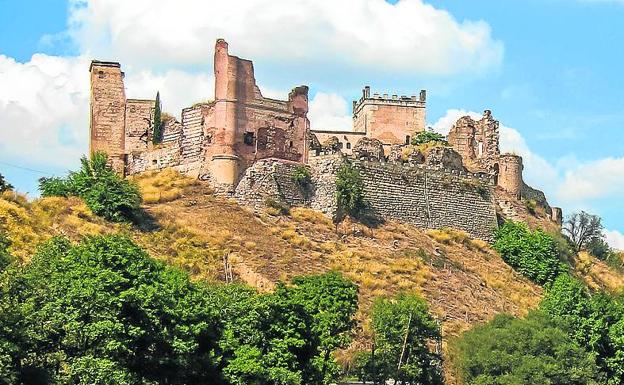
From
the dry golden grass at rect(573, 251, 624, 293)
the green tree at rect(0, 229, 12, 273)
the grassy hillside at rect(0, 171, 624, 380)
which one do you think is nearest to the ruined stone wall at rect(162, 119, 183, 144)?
the grassy hillside at rect(0, 171, 624, 380)

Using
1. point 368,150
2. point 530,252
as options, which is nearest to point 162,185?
point 368,150

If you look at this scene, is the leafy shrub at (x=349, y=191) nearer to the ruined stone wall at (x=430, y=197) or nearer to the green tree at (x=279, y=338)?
the ruined stone wall at (x=430, y=197)

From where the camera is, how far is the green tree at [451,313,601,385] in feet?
→ 162

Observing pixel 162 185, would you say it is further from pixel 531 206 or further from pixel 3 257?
pixel 3 257

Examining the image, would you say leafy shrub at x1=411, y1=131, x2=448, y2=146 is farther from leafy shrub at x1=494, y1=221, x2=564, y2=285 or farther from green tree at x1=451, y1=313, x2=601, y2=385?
green tree at x1=451, y1=313, x2=601, y2=385

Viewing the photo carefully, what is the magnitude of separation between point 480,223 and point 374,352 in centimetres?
2364

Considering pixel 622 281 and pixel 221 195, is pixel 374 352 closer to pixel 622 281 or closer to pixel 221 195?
pixel 221 195

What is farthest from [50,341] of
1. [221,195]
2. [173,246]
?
[221,195]

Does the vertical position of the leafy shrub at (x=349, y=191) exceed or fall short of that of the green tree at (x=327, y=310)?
it exceeds it

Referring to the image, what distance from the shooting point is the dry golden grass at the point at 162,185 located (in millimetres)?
64938

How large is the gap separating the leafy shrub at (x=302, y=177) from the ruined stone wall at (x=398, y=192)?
239 mm

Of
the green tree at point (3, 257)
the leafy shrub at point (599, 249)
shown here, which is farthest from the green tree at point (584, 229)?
the green tree at point (3, 257)

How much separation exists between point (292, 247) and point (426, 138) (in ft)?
79.3

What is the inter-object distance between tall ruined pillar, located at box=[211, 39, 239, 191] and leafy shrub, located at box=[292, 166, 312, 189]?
3.79m
